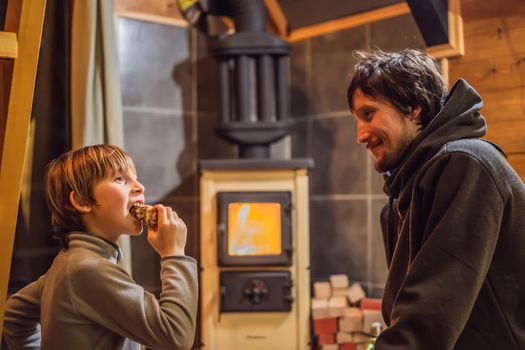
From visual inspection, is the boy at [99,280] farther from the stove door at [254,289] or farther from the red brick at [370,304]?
the red brick at [370,304]

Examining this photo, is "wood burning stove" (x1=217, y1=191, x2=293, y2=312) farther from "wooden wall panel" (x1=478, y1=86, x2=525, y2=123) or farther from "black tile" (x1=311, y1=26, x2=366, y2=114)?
"wooden wall panel" (x1=478, y1=86, x2=525, y2=123)

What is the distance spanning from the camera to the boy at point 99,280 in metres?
1.10

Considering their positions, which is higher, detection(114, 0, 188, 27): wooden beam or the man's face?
detection(114, 0, 188, 27): wooden beam

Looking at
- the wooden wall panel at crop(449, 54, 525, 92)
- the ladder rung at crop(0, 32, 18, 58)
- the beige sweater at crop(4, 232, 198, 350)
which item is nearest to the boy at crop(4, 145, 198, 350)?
the beige sweater at crop(4, 232, 198, 350)

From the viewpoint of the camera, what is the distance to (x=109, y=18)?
2.97m

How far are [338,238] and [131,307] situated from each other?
2701mm

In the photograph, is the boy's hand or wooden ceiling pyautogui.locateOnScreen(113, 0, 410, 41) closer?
the boy's hand

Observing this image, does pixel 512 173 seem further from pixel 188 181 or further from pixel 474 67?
pixel 188 181

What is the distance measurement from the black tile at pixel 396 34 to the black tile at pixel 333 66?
0.09m

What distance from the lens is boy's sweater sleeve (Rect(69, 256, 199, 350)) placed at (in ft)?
3.58

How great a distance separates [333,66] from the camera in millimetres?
3727

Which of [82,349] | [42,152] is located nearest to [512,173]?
[82,349]

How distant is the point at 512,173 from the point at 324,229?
8.54 ft

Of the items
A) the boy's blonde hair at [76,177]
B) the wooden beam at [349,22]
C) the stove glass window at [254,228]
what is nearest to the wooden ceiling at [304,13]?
the wooden beam at [349,22]
